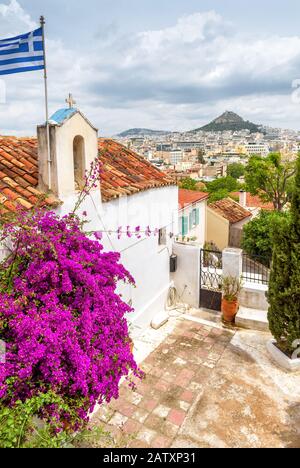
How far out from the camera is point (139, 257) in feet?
29.8

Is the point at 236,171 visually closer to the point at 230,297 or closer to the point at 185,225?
the point at 185,225

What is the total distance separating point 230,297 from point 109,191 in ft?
16.6

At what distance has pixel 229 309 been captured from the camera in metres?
9.70

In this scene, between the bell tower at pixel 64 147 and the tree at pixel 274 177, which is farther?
Answer: the tree at pixel 274 177

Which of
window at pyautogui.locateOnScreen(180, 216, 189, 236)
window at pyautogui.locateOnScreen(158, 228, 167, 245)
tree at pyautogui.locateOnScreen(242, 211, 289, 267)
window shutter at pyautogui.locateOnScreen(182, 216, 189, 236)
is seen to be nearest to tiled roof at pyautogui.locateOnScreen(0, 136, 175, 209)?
window at pyautogui.locateOnScreen(158, 228, 167, 245)

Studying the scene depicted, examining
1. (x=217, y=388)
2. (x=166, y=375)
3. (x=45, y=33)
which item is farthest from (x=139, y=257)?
(x=45, y=33)

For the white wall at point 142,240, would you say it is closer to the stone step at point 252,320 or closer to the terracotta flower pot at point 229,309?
the terracotta flower pot at point 229,309

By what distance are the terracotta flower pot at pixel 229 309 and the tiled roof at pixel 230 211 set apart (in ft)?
62.2

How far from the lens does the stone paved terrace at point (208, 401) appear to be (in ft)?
19.0

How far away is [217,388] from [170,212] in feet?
18.4

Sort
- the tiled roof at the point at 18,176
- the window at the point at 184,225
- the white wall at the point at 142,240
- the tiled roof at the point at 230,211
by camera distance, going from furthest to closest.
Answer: the tiled roof at the point at 230,211 → the window at the point at 184,225 → the white wall at the point at 142,240 → the tiled roof at the point at 18,176

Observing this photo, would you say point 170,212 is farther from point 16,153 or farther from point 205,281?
point 16,153

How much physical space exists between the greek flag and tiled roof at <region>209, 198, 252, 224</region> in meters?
24.0

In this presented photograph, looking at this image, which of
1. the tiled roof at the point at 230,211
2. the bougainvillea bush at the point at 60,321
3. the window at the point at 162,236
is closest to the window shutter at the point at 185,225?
the window at the point at 162,236
